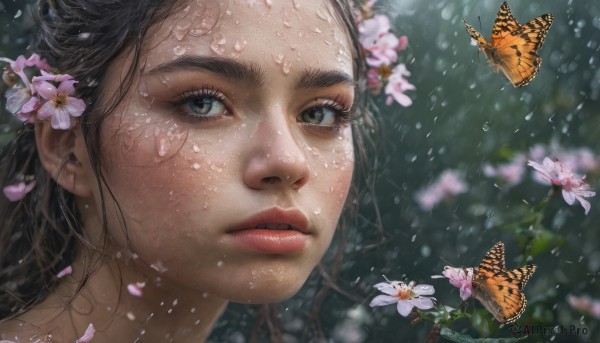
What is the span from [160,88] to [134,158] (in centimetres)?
18

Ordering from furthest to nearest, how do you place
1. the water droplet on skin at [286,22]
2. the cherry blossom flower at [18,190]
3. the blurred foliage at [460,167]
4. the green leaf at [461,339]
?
the blurred foliage at [460,167]
the cherry blossom flower at [18,190]
the water droplet on skin at [286,22]
the green leaf at [461,339]

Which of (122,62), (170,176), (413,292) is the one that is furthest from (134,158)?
(413,292)

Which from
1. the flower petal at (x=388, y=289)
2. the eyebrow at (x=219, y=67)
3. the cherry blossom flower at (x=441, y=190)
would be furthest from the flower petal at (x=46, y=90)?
the cherry blossom flower at (x=441, y=190)

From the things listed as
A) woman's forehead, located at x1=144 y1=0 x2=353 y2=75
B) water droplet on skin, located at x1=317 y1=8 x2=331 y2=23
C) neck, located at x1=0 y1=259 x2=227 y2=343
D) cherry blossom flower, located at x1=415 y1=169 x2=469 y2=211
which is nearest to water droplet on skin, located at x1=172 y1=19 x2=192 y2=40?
woman's forehead, located at x1=144 y1=0 x2=353 y2=75

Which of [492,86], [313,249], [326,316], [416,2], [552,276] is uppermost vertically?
[313,249]

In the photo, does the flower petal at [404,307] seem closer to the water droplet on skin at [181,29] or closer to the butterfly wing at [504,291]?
the butterfly wing at [504,291]

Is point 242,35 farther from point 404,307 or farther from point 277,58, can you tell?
point 404,307

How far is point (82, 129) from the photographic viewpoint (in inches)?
85.9

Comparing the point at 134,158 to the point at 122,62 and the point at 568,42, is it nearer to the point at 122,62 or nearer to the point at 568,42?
the point at 122,62

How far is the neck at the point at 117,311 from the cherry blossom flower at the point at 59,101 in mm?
394

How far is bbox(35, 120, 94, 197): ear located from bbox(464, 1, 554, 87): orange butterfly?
3.43 feet

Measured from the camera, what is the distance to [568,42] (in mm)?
3658

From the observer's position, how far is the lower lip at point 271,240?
1979mm

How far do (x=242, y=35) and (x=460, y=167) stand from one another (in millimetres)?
1784
